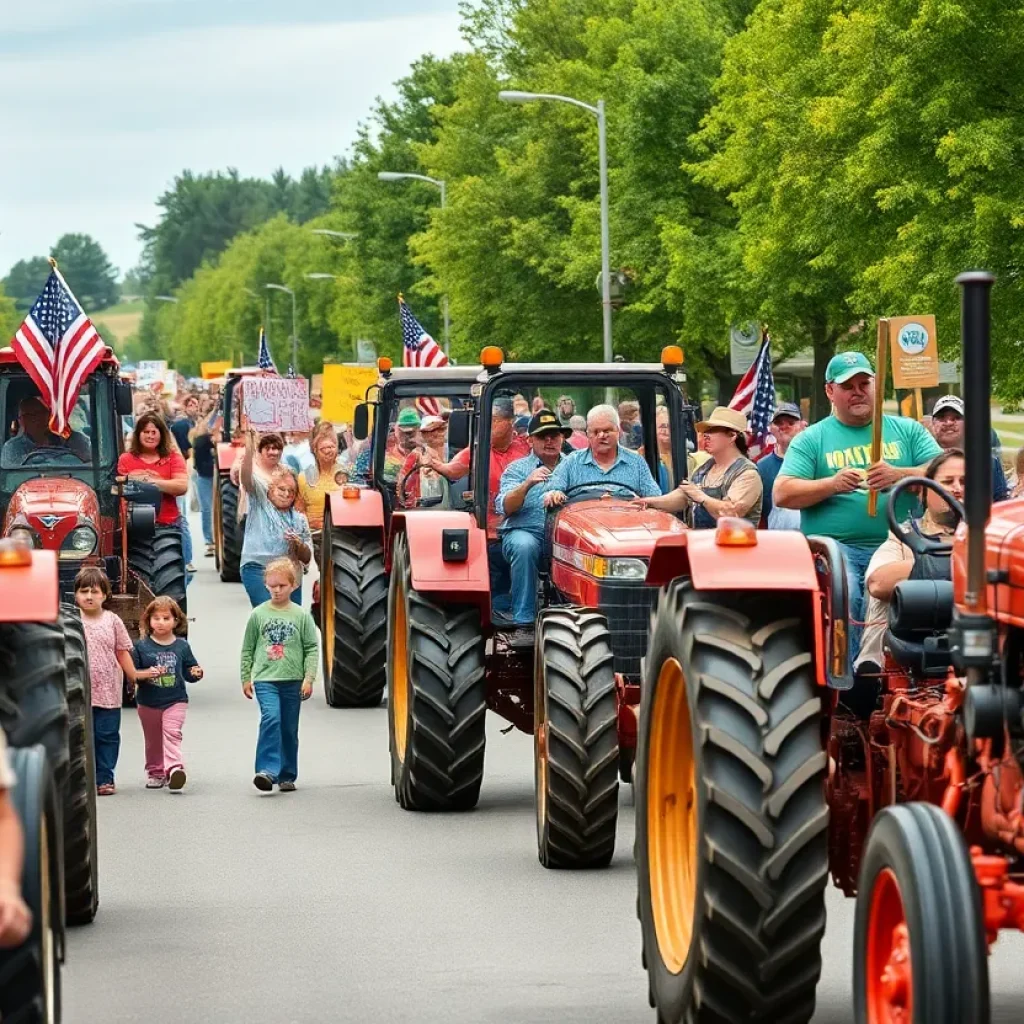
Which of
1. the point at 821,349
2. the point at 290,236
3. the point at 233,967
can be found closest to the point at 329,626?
the point at 233,967

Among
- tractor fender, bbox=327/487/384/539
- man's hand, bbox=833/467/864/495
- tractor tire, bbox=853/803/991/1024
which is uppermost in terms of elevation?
man's hand, bbox=833/467/864/495

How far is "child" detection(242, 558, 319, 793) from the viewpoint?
499 inches

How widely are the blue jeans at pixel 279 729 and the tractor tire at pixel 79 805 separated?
3301 mm

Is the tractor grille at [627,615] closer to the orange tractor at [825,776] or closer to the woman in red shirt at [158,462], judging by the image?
A: the orange tractor at [825,776]

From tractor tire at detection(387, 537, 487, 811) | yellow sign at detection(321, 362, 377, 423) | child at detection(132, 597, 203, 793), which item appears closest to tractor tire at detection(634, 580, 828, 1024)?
tractor tire at detection(387, 537, 487, 811)

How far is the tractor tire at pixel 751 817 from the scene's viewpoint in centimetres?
644

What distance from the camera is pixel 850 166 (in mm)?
28359

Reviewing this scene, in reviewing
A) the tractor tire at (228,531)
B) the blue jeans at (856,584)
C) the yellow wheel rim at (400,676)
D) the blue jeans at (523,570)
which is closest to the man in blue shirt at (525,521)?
the blue jeans at (523,570)

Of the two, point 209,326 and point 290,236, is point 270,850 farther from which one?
point 209,326

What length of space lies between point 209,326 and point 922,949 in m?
150

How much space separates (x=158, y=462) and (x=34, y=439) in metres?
1.41

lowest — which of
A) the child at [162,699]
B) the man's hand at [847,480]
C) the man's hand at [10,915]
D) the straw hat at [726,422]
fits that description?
the child at [162,699]

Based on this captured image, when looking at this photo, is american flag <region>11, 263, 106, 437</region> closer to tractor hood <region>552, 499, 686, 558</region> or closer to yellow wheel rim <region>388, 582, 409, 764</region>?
yellow wheel rim <region>388, 582, 409, 764</region>

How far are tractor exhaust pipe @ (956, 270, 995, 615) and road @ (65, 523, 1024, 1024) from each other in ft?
7.44
